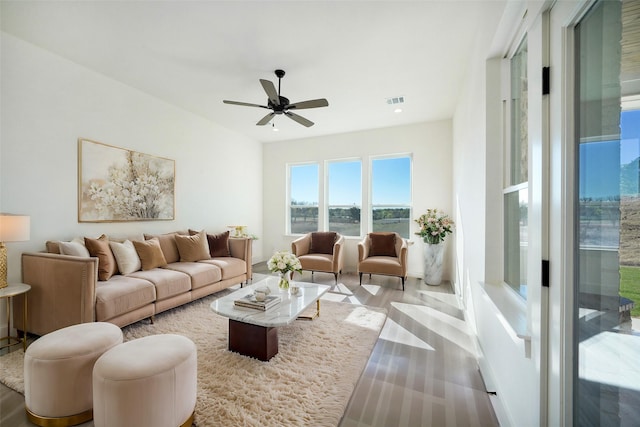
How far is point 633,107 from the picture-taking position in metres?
0.71

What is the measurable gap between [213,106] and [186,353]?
3.84m

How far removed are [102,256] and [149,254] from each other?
49cm

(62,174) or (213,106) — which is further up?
(213,106)

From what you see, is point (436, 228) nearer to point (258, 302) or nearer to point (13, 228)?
point (258, 302)

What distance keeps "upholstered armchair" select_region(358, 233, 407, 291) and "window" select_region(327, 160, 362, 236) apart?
721 mm

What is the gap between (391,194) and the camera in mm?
5312

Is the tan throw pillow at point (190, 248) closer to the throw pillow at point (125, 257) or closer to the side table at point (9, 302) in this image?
the throw pillow at point (125, 257)

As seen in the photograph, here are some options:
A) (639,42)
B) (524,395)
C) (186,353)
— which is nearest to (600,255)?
(639,42)

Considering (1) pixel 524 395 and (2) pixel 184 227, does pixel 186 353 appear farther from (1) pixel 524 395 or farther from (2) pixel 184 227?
(2) pixel 184 227

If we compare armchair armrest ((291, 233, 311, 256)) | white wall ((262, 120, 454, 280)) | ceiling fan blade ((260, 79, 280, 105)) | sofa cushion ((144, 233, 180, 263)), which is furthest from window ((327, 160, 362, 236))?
sofa cushion ((144, 233, 180, 263))

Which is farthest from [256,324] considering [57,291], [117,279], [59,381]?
[57,291]

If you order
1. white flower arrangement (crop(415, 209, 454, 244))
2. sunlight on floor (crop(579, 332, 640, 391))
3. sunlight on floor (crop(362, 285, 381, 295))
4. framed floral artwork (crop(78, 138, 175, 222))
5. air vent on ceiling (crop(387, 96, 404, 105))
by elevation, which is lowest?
sunlight on floor (crop(362, 285, 381, 295))

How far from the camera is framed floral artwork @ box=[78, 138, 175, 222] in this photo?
3.13m

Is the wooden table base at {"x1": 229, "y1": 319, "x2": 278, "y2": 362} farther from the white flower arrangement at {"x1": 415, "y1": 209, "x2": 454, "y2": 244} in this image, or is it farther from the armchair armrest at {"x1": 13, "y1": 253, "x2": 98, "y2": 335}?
the white flower arrangement at {"x1": 415, "y1": 209, "x2": 454, "y2": 244}
